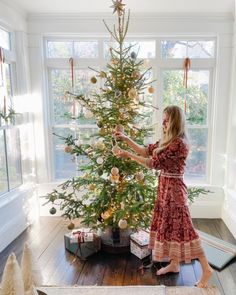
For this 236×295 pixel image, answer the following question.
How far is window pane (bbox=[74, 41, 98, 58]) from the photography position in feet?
11.1

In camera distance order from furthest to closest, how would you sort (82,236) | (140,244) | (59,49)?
(59,49) → (82,236) → (140,244)

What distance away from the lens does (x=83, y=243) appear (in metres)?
2.55

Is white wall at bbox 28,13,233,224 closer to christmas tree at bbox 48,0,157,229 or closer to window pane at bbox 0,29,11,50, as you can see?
window pane at bbox 0,29,11,50

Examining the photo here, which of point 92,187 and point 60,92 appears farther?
point 60,92

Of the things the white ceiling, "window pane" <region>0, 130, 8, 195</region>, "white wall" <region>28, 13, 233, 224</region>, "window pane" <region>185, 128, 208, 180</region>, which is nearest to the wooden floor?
"window pane" <region>0, 130, 8, 195</region>

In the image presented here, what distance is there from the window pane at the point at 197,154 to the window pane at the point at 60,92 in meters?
1.66

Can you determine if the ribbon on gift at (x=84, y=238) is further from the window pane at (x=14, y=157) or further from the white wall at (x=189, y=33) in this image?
the white wall at (x=189, y=33)

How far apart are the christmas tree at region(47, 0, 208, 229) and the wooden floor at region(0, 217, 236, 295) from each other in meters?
0.35

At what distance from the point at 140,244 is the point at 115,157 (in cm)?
87

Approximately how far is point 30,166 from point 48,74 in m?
1.22

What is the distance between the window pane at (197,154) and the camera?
3451mm

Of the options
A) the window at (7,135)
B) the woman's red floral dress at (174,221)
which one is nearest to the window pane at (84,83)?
the window at (7,135)

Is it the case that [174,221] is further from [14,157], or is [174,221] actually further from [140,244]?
[14,157]

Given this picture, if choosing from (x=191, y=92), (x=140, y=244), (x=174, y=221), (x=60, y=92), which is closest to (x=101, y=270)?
(x=140, y=244)
